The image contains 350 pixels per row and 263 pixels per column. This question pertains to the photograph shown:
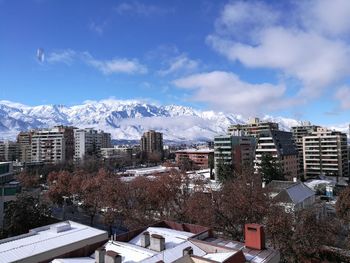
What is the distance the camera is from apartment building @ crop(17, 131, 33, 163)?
13775cm

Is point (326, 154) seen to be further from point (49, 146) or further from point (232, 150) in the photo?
point (49, 146)

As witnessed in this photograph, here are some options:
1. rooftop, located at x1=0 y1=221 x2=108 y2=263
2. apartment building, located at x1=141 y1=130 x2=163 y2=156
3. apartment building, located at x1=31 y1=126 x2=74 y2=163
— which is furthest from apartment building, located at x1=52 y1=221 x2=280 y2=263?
apartment building, located at x1=141 y1=130 x2=163 y2=156

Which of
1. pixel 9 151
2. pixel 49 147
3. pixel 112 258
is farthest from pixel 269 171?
pixel 9 151

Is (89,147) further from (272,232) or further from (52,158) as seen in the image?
(272,232)

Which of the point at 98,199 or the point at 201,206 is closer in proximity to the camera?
the point at 201,206

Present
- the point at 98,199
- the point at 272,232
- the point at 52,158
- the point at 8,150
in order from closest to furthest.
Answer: the point at 272,232
the point at 98,199
the point at 52,158
the point at 8,150

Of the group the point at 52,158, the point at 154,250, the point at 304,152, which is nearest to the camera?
the point at 154,250

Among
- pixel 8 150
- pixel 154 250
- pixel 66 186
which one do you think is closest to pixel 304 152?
pixel 66 186

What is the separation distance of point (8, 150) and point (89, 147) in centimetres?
3286

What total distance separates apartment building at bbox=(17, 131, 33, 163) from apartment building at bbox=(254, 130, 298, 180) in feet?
304

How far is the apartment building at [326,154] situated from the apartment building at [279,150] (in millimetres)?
5426

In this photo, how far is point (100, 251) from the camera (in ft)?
55.6

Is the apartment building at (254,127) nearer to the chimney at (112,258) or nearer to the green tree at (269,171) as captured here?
the green tree at (269,171)

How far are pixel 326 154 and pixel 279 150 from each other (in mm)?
16382
